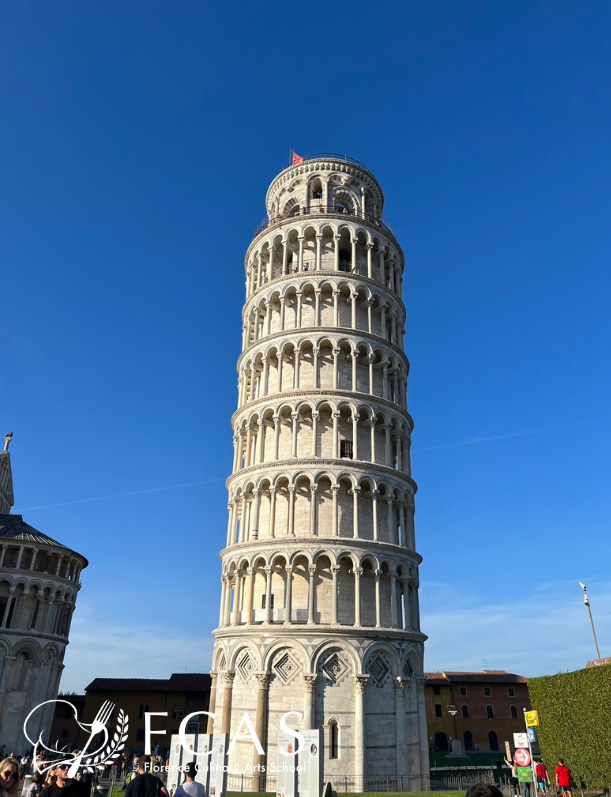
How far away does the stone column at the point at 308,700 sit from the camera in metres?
31.2

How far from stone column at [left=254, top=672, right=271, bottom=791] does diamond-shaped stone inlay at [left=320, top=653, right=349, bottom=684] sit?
3238mm

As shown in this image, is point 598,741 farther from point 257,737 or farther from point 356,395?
point 356,395

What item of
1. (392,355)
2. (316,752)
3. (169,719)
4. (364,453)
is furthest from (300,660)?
(169,719)

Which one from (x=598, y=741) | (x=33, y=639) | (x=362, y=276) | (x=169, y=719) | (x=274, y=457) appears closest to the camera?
(x=598, y=741)

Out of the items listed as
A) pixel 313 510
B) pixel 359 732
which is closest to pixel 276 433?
pixel 313 510

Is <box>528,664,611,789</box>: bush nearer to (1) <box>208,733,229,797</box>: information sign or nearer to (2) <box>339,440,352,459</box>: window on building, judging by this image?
(1) <box>208,733,229,797</box>: information sign

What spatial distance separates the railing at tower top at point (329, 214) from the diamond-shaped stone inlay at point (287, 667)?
30681mm

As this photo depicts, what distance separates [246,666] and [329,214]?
31.6 m

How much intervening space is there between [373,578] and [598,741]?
13707 millimetres

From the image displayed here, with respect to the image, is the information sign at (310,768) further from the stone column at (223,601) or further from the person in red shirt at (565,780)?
the stone column at (223,601)

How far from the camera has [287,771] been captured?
892 inches

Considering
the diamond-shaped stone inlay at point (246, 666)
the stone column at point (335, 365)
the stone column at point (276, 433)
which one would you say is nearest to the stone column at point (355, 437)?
the stone column at point (335, 365)

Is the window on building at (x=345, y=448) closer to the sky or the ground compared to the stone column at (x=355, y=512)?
closer to the sky

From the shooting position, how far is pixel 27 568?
5588 cm
